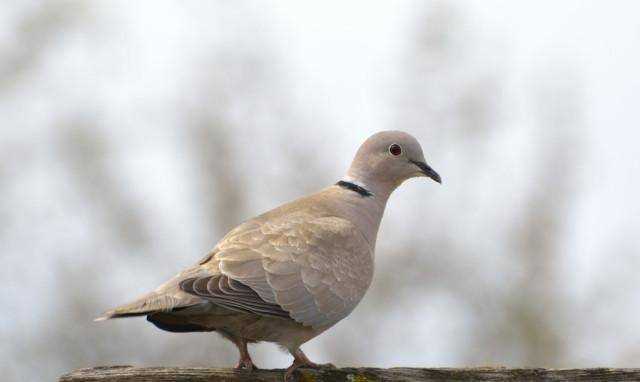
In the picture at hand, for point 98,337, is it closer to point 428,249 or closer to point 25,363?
point 25,363

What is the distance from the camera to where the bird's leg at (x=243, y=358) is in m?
4.58

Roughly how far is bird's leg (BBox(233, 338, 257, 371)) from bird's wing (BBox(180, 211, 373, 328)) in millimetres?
186

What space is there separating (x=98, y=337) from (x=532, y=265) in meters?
3.46

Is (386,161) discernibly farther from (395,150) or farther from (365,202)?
(365,202)

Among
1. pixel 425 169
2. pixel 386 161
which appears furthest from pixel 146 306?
pixel 425 169

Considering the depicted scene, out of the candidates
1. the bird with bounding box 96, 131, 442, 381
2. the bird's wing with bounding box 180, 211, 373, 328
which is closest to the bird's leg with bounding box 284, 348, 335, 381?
the bird with bounding box 96, 131, 442, 381

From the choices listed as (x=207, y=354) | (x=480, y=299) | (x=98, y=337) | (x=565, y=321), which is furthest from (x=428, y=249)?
(x=98, y=337)

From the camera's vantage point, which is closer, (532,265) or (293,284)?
(293,284)

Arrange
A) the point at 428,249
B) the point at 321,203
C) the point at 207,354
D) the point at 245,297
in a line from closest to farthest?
the point at 245,297, the point at 321,203, the point at 207,354, the point at 428,249

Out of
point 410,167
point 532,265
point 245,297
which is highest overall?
point 410,167

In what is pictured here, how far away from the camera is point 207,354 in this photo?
29.4ft

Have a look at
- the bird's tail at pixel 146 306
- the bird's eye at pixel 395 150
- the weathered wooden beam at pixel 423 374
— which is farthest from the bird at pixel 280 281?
the bird's eye at pixel 395 150

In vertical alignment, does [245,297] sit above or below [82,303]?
above

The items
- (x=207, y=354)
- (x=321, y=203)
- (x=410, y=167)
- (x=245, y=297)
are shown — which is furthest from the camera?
(x=207, y=354)
